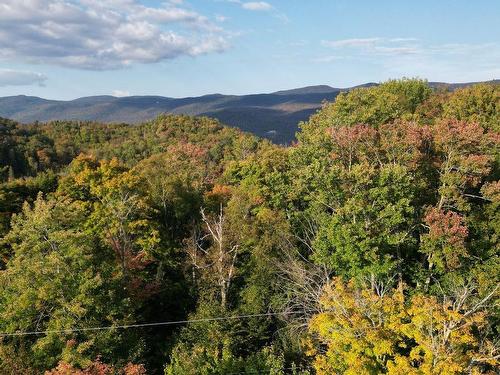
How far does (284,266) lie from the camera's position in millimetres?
28969

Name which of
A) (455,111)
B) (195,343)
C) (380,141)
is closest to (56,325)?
(195,343)

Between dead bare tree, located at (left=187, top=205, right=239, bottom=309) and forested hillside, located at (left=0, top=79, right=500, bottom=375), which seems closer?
forested hillside, located at (left=0, top=79, right=500, bottom=375)

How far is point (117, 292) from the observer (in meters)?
24.5

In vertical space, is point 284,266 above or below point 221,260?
below

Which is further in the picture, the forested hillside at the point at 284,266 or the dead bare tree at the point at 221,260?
the dead bare tree at the point at 221,260

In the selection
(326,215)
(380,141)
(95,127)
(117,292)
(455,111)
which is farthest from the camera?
(95,127)

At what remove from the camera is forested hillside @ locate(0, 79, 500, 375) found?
18.2 meters

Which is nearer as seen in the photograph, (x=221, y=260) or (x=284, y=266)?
(x=221, y=260)

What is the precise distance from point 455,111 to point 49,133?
117 metres

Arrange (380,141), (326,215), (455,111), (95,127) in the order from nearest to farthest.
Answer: (326,215)
(380,141)
(455,111)
(95,127)

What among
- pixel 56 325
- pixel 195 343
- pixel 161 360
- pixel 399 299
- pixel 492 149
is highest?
pixel 492 149

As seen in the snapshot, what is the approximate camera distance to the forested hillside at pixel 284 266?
A: 1817 cm

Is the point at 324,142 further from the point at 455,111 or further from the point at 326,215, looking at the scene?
the point at 455,111

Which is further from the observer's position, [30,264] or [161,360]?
[161,360]
